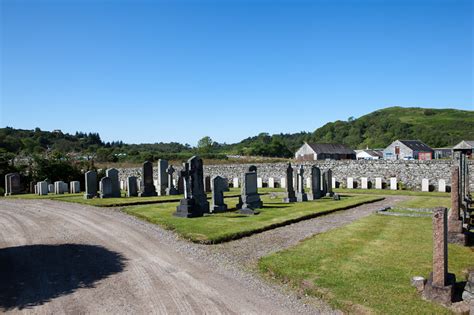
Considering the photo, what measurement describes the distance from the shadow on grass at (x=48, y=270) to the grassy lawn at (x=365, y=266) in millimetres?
4273

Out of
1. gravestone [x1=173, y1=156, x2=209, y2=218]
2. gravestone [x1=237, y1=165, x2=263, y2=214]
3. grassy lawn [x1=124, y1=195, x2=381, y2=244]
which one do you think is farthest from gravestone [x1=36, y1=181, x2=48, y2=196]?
gravestone [x1=237, y1=165, x2=263, y2=214]

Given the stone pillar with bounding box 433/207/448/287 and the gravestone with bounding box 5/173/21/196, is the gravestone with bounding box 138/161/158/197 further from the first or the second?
the stone pillar with bounding box 433/207/448/287

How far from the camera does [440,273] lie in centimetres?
686

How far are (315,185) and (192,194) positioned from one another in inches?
372

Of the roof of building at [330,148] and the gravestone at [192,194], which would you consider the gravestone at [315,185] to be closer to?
the gravestone at [192,194]

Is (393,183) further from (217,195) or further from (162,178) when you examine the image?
(162,178)

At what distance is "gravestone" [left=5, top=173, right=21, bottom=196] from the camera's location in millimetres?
29766

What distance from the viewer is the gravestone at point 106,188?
23797mm

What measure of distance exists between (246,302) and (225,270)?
79.6 inches

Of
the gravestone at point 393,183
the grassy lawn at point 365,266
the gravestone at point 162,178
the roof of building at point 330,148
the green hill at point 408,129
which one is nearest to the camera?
the grassy lawn at point 365,266

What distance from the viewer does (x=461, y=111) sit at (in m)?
164

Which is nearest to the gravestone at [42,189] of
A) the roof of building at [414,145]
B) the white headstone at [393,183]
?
the white headstone at [393,183]

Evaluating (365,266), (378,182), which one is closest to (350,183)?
(378,182)

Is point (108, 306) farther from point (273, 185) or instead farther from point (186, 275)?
point (273, 185)
